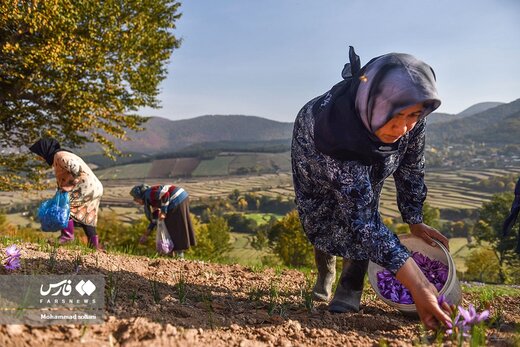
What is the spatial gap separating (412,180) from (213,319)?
7.32 feet

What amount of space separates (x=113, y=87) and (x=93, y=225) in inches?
332

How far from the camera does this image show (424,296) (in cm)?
238

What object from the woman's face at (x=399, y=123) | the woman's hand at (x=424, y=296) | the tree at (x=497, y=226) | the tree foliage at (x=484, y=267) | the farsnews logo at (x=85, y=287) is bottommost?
the tree foliage at (x=484, y=267)

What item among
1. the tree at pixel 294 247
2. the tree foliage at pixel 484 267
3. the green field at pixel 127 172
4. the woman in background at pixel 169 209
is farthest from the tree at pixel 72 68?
the green field at pixel 127 172

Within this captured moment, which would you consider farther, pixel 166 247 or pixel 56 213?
pixel 166 247

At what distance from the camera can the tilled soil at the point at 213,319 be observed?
6.79 feet

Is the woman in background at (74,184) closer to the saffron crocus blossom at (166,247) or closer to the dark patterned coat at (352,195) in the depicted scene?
the saffron crocus blossom at (166,247)

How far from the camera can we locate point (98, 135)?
14.7 metres

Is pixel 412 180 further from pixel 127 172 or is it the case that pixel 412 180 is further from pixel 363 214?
pixel 127 172

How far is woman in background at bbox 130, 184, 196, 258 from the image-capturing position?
27.6 feet

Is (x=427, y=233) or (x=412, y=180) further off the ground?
(x=412, y=180)

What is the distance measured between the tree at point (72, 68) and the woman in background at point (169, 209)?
6.03m

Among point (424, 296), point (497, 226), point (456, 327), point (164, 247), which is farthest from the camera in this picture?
point (497, 226)

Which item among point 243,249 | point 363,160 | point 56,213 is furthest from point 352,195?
point 243,249
